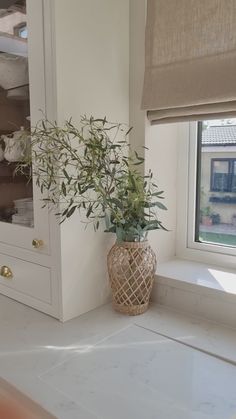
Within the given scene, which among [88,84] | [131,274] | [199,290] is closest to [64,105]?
[88,84]

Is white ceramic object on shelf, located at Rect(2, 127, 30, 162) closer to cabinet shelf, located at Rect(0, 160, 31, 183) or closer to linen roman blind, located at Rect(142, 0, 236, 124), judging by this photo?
cabinet shelf, located at Rect(0, 160, 31, 183)

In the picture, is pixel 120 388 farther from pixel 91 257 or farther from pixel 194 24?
pixel 194 24

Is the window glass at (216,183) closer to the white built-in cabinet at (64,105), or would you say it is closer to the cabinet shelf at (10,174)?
the white built-in cabinet at (64,105)

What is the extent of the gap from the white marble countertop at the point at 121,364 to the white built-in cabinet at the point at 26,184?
0.10 m

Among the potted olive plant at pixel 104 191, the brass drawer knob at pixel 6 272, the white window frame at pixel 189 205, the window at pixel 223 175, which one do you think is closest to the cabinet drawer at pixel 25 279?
the brass drawer knob at pixel 6 272

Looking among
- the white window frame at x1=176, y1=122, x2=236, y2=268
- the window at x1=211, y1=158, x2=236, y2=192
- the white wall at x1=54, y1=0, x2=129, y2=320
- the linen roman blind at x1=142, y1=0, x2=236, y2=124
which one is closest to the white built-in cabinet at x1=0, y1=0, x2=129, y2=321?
the white wall at x1=54, y1=0, x2=129, y2=320

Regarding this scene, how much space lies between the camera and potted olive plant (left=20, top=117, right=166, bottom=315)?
0.97 meters

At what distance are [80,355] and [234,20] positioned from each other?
921 mm

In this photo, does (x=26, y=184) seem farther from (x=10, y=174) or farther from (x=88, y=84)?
(x=88, y=84)

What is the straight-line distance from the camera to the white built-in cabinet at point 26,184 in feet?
3.28

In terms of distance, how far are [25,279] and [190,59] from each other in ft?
2.73

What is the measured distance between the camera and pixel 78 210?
3.51 ft

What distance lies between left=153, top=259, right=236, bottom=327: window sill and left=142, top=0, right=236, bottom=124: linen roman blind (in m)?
0.49

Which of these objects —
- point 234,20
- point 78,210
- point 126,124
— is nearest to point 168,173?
point 126,124
